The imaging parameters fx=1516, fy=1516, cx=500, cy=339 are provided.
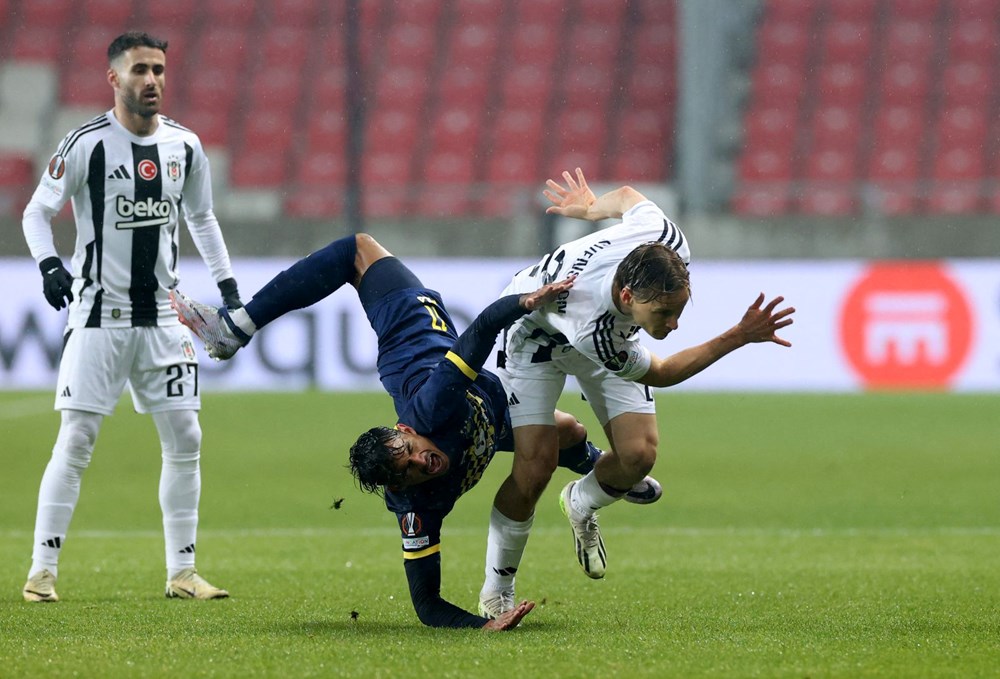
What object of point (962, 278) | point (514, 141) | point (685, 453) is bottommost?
point (685, 453)

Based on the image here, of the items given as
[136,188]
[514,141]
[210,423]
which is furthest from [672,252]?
[514,141]

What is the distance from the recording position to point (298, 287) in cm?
555

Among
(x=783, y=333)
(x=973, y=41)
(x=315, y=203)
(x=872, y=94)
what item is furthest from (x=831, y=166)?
(x=315, y=203)

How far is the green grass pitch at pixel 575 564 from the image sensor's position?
457 cm

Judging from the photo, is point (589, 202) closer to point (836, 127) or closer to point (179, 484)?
point (179, 484)

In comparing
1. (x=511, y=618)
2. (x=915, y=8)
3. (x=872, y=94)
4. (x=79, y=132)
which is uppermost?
(x=915, y=8)

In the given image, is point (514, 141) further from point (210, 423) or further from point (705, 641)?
point (705, 641)

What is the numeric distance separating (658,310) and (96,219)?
2449 mm

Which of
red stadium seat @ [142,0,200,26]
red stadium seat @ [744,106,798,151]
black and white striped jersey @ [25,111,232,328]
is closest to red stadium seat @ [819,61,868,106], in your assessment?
red stadium seat @ [744,106,798,151]

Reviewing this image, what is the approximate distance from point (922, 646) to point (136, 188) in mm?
3418

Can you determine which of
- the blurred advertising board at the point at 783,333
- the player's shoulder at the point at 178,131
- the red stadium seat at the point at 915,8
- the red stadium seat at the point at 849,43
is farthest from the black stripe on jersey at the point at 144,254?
the red stadium seat at the point at 915,8

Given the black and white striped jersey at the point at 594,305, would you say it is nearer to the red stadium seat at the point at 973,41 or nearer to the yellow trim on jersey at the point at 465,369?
the yellow trim on jersey at the point at 465,369

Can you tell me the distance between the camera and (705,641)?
4824mm

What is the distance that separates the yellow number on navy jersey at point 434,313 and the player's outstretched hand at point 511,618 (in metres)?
1.10
